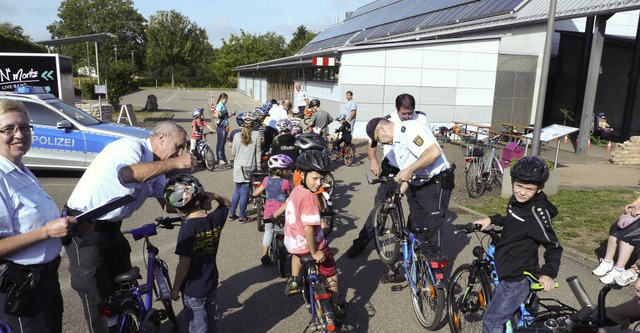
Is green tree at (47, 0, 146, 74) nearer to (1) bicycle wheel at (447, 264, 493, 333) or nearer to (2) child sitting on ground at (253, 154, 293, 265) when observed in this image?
(2) child sitting on ground at (253, 154, 293, 265)

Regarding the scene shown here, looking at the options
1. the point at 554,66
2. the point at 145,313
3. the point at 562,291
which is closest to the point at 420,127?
the point at 562,291

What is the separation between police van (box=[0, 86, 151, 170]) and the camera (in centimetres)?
1000

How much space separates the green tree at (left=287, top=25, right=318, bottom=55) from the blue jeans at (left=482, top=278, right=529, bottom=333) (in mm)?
88950

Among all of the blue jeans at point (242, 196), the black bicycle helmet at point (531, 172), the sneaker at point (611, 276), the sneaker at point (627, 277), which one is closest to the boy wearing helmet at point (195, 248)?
the black bicycle helmet at point (531, 172)

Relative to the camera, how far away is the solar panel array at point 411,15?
22.5m

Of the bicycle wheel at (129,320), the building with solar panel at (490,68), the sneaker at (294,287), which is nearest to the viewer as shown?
the bicycle wheel at (129,320)

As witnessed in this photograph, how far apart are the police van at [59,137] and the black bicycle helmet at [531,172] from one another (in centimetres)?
931

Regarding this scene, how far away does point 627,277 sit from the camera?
538cm

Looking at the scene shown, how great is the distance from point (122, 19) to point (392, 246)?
97700 millimetres

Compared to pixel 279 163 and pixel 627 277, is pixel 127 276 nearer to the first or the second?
pixel 279 163

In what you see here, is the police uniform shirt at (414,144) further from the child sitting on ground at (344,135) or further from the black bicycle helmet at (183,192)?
the child sitting on ground at (344,135)

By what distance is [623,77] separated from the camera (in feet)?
76.3

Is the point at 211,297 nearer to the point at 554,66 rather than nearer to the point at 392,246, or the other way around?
the point at 392,246

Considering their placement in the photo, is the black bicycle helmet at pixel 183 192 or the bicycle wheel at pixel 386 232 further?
the bicycle wheel at pixel 386 232
